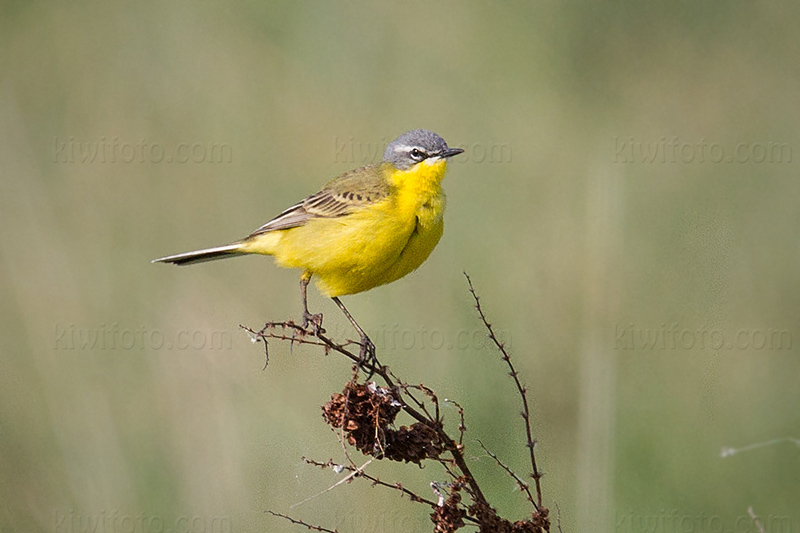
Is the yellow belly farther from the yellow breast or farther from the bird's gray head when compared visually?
the bird's gray head

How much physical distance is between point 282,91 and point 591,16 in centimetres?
245

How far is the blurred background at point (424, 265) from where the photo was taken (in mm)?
5500

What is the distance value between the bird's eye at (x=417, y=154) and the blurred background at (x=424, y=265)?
1047 millimetres

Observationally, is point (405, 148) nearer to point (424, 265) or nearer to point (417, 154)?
point (417, 154)

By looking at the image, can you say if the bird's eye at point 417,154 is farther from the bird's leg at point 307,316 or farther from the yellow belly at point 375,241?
the bird's leg at point 307,316

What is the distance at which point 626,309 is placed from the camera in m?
6.89

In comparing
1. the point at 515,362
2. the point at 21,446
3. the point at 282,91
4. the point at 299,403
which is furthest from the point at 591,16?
the point at 21,446

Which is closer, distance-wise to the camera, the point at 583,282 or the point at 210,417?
the point at 210,417

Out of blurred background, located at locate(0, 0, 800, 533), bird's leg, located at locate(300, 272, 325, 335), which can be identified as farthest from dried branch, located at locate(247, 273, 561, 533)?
blurred background, located at locate(0, 0, 800, 533)

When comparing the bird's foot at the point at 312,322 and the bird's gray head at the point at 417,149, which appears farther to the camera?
the bird's gray head at the point at 417,149

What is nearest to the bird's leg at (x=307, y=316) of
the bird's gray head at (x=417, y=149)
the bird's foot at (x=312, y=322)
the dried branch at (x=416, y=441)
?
the bird's foot at (x=312, y=322)

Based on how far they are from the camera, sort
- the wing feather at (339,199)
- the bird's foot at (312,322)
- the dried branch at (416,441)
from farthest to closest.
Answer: the wing feather at (339,199) < the bird's foot at (312,322) < the dried branch at (416,441)

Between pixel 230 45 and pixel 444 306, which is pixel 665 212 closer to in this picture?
pixel 444 306

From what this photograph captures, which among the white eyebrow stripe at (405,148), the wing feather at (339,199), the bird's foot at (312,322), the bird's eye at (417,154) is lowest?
the bird's foot at (312,322)
